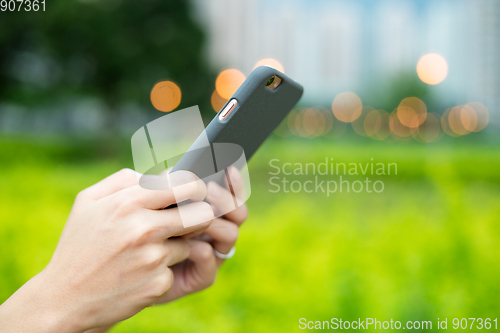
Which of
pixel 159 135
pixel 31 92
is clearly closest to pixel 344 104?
pixel 31 92

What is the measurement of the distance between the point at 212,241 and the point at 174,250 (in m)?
0.33

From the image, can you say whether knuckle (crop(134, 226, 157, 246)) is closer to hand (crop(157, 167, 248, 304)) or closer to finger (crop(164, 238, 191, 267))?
finger (crop(164, 238, 191, 267))

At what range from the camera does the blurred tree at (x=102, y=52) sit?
30.9 ft

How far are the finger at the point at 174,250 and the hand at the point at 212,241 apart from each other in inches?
3.0

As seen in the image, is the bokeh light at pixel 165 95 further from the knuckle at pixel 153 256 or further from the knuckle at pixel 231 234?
the knuckle at pixel 153 256

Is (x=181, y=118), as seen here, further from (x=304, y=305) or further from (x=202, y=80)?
(x=202, y=80)

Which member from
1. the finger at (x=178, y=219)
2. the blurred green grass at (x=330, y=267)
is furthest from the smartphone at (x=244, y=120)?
the blurred green grass at (x=330, y=267)

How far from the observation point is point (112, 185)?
0.95 metres

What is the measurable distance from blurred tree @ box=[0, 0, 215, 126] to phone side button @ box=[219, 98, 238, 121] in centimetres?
1033

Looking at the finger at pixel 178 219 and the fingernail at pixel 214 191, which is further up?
the finger at pixel 178 219

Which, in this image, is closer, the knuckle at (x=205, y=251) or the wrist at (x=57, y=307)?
the wrist at (x=57, y=307)

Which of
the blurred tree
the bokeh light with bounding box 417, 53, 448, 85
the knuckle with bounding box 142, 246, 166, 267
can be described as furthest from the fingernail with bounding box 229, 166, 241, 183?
the blurred tree

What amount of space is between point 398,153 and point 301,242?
6078 mm

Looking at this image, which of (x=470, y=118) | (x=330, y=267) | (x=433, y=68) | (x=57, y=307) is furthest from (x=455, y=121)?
(x=470, y=118)
